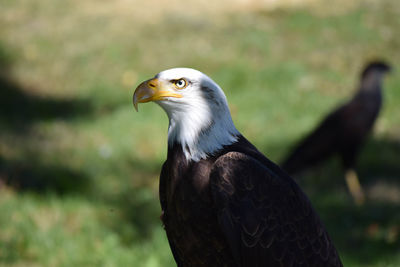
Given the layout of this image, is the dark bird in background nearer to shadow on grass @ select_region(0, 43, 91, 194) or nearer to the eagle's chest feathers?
shadow on grass @ select_region(0, 43, 91, 194)

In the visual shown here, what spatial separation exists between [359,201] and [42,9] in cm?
986

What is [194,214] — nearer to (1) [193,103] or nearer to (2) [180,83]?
(1) [193,103]

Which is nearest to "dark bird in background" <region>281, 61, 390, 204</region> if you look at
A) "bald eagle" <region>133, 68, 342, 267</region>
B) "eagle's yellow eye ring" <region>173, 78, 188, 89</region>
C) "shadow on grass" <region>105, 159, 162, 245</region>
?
"shadow on grass" <region>105, 159, 162, 245</region>

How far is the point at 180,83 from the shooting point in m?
2.87

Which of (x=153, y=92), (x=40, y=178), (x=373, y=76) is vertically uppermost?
(x=373, y=76)

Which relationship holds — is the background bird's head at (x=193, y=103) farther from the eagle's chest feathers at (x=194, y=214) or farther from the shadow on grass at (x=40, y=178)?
the shadow on grass at (x=40, y=178)

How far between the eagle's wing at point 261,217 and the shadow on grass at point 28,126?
3559mm

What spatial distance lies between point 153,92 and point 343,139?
173 inches

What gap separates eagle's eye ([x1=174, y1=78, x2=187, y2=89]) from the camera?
287cm

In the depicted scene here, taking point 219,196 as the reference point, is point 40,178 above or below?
above

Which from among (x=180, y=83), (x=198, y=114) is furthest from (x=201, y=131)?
(x=180, y=83)

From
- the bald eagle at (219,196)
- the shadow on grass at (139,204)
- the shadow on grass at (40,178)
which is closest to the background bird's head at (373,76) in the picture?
the shadow on grass at (139,204)

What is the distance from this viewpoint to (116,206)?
5.64 m

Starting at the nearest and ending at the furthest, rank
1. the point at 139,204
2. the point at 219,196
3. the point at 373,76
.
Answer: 1. the point at 219,196
2. the point at 139,204
3. the point at 373,76
